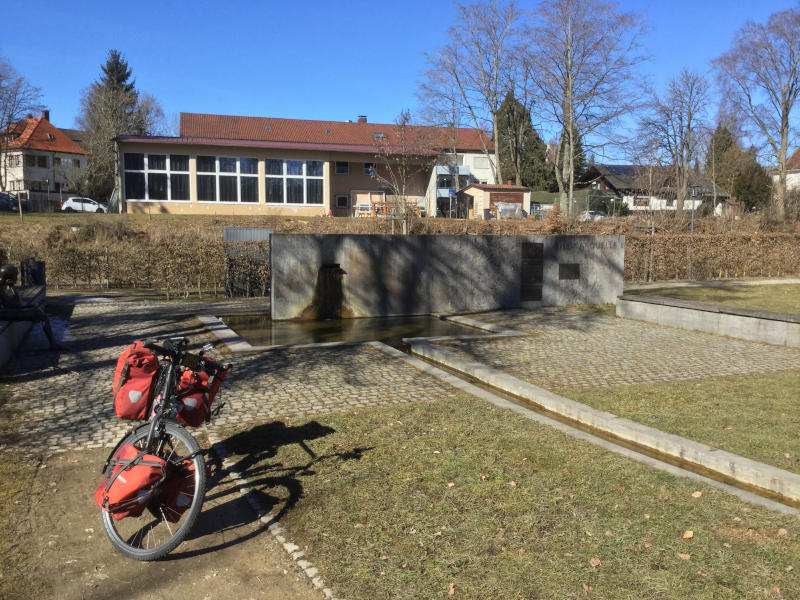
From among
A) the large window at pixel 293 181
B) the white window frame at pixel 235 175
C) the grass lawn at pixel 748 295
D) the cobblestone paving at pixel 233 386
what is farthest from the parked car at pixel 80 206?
the grass lawn at pixel 748 295

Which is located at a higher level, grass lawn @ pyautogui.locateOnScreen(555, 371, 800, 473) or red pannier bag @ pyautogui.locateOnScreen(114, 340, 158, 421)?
red pannier bag @ pyautogui.locateOnScreen(114, 340, 158, 421)

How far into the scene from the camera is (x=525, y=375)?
814 centimetres

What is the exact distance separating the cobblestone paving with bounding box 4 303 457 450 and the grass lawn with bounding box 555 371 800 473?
1908 mm

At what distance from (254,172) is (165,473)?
39231 mm

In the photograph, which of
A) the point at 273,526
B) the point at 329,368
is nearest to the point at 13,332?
the point at 329,368

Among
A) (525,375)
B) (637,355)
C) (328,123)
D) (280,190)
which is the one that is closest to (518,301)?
(637,355)

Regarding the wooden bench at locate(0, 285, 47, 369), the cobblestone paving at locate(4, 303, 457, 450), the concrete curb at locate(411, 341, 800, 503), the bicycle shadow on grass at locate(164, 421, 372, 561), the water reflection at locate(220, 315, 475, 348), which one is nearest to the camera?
the bicycle shadow on grass at locate(164, 421, 372, 561)

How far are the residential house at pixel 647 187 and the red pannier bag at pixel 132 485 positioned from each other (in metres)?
36.7

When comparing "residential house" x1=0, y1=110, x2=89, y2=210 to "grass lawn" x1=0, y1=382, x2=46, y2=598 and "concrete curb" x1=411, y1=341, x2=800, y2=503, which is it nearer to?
"grass lawn" x1=0, y1=382, x2=46, y2=598

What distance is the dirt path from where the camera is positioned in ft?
11.0

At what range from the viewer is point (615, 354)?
9648mm

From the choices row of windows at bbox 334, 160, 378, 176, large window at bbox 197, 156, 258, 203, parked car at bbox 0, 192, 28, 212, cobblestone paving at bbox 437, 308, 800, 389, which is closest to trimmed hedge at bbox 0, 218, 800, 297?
cobblestone paving at bbox 437, 308, 800, 389

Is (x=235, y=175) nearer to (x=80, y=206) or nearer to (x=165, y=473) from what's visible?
(x=80, y=206)

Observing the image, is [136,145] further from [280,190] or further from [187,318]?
[187,318]
